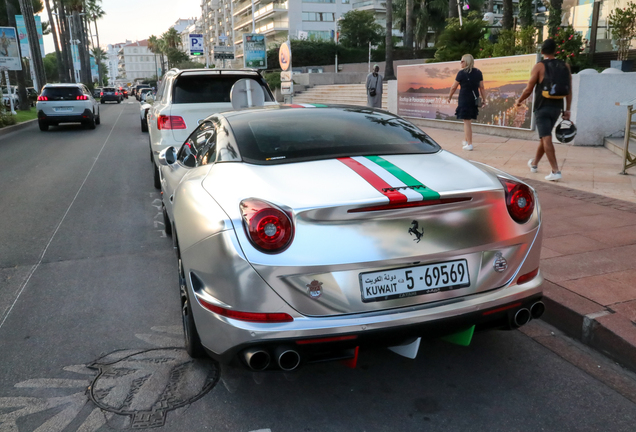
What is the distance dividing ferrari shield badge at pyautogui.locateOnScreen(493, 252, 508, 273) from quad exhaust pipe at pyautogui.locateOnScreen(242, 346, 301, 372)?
106cm

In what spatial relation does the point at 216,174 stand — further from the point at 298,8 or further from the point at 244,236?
the point at 298,8

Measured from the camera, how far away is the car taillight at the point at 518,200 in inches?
113

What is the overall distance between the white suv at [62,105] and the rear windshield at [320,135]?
17083 mm

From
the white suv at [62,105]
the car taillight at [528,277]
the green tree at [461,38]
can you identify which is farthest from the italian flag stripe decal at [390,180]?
the white suv at [62,105]

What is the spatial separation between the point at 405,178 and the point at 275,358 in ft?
3.48

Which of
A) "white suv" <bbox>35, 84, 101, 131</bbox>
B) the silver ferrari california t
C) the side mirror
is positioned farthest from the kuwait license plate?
"white suv" <bbox>35, 84, 101, 131</bbox>

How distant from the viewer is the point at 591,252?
475 centimetres

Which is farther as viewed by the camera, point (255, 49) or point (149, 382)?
point (255, 49)

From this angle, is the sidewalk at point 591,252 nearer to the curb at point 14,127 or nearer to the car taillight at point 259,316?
the car taillight at point 259,316

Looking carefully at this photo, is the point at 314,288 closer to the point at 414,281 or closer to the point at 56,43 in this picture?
the point at 414,281

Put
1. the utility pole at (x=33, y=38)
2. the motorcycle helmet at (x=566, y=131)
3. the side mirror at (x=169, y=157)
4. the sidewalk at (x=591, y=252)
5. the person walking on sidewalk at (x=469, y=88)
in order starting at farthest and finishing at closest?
the utility pole at (x=33, y=38)
the person walking on sidewalk at (x=469, y=88)
the motorcycle helmet at (x=566, y=131)
the side mirror at (x=169, y=157)
the sidewalk at (x=591, y=252)

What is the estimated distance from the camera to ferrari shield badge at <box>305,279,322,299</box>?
2465 millimetres

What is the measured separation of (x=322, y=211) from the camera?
250cm

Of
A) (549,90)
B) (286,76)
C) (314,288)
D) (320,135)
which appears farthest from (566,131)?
(286,76)
